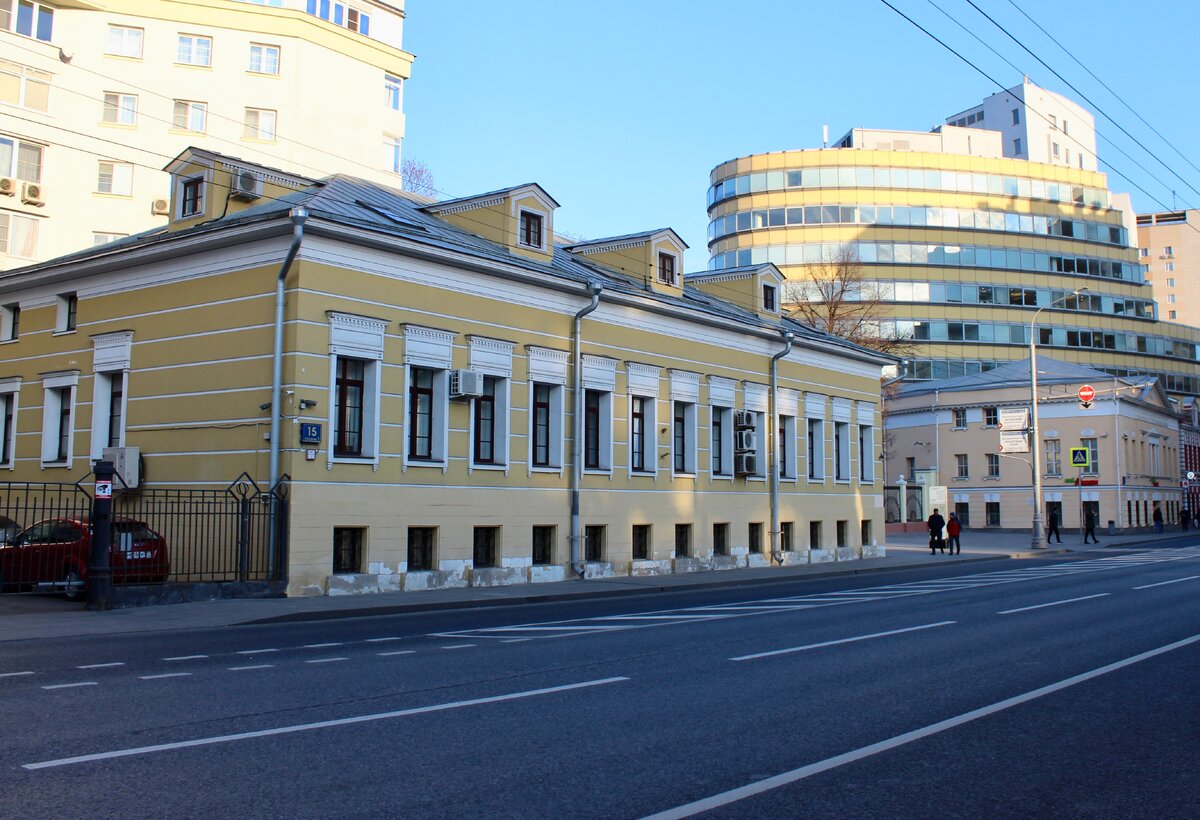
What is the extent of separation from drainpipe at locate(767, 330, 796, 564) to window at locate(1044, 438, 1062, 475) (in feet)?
132

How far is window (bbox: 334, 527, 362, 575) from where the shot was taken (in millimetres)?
20516

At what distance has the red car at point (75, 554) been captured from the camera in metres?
18.1

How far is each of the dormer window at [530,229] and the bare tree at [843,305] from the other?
21515 millimetres

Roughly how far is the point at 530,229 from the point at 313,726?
1944 cm

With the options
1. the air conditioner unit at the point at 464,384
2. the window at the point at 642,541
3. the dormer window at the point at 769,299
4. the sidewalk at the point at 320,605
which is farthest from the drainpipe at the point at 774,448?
the air conditioner unit at the point at 464,384

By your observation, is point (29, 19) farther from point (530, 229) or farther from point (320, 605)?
point (320, 605)

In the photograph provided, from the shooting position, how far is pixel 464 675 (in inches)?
400

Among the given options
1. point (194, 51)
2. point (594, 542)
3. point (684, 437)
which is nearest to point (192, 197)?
point (594, 542)

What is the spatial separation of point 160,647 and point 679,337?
18.7 meters

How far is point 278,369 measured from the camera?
1980 centimetres

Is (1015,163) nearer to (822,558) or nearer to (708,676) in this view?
(822,558)

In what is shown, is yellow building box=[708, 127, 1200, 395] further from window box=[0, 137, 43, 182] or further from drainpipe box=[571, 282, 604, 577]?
drainpipe box=[571, 282, 604, 577]

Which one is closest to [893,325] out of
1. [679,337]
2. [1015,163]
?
[1015,163]

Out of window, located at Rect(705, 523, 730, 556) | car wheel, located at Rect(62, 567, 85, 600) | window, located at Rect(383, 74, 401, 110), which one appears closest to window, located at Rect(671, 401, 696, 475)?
window, located at Rect(705, 523, 730, 556)
